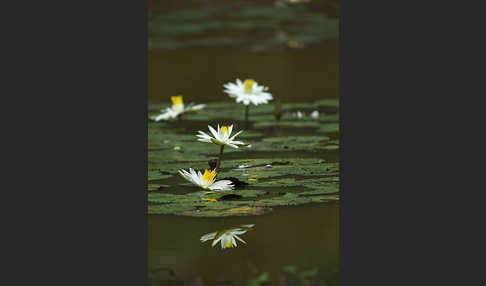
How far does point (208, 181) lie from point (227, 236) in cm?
37

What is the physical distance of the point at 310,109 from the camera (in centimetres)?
408

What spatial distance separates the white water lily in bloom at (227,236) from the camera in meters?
2.38

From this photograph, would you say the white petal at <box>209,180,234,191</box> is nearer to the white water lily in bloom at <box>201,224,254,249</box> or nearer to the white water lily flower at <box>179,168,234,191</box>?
the white water lily flower at <box>179,168,234,191</box>

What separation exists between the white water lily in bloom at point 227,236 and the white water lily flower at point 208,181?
30cm

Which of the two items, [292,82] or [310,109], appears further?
[292,82]

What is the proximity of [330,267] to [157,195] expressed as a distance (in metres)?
0.78

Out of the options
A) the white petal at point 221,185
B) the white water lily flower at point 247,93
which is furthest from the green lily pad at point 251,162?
the white water lily flower at point 247,93

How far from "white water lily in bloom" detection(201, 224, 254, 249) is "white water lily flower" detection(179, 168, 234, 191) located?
297mm

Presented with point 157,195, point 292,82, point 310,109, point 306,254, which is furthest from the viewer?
point 292,82

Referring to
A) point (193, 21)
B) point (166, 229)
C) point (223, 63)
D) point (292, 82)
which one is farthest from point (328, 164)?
point (193, 21)

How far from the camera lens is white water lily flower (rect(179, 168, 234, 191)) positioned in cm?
273

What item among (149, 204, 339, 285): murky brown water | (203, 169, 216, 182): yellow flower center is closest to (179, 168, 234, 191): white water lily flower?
(203, 169, 216, 182): yellow flower center

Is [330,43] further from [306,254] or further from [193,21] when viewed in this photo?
[306,254]

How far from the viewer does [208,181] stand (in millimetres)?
2736
